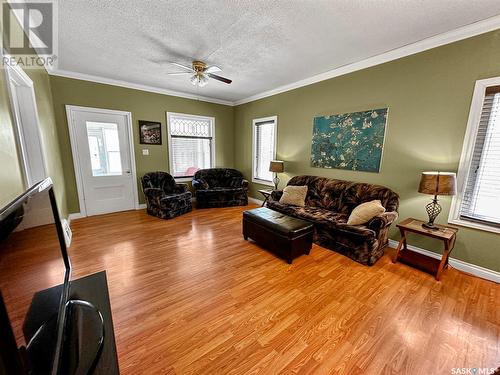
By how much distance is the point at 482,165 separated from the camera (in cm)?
227

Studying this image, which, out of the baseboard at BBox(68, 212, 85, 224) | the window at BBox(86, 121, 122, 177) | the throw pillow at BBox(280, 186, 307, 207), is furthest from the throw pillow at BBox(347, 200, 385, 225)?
A: the baseboard at BBox(68, 212, 85, 224)

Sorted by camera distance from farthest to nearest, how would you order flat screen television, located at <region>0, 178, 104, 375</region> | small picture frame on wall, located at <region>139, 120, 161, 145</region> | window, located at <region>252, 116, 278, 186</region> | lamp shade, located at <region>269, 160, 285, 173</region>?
window, located at <region>252, 116, 278, 186</region>, small picture frame on wall, located at <region>139, 120, 161, 145</region>, lamp shade, located at <region>269, 160, 285, 173</region>, flat screen television, located at <region>0, 178, 104, 375</region>

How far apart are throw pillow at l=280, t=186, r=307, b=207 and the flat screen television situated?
2.99m

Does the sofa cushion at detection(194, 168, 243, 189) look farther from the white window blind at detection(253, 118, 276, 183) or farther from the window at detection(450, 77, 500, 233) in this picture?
the window at detection(450, 77, 500, 233)

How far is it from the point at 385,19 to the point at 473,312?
291 cm

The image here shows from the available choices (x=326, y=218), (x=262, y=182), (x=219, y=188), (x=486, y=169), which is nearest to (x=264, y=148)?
(x=262, y=182)

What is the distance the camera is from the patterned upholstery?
13.2ft

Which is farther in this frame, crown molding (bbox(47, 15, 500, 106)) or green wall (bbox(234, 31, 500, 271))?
green wall (bbox(234, 31, 500, 271))

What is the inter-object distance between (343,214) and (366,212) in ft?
1.70

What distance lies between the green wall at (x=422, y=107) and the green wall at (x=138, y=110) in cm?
274

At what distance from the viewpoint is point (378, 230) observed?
2484mm

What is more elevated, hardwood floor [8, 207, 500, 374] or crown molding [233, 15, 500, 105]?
crown molding [233, 15, 500, 105]

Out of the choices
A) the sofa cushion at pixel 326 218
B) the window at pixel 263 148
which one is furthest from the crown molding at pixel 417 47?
the sofa cushion at pixel 326 218

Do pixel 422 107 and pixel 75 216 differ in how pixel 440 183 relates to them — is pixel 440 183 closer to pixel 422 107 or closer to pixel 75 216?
pixel 422 107
